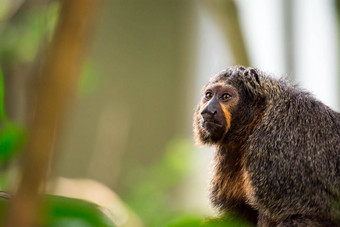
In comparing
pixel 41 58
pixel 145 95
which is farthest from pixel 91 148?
pixel 41 58

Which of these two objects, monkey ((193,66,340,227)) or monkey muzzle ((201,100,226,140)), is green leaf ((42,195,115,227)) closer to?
monkey ((193,66,340,227))

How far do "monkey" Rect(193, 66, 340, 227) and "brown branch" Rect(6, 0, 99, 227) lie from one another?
2873 millimetres

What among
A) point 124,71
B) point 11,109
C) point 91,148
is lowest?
point 91,148

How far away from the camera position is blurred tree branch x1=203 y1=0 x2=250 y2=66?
6372 mm

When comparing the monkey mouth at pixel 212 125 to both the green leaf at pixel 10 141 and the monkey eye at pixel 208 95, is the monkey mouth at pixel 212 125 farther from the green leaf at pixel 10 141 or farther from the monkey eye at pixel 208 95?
the green leaf at pixel 10 141

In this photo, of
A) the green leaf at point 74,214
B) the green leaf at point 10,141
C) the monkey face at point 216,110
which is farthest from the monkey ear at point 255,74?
the green leaf at point 74,214

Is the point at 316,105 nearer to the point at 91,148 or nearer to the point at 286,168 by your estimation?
the point at 286,168

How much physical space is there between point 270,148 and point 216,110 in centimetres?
47

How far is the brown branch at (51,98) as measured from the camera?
2.33 feet

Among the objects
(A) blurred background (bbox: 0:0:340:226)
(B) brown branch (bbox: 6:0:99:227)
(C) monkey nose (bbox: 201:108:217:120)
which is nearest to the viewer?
(B) brown branch (bbox: 6:0:99:227)

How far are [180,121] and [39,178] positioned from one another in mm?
10633

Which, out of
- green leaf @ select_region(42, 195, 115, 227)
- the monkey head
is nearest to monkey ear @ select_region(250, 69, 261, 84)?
the monkey head

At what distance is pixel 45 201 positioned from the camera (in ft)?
2.55

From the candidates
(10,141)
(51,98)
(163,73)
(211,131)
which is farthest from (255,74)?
(163,73)
